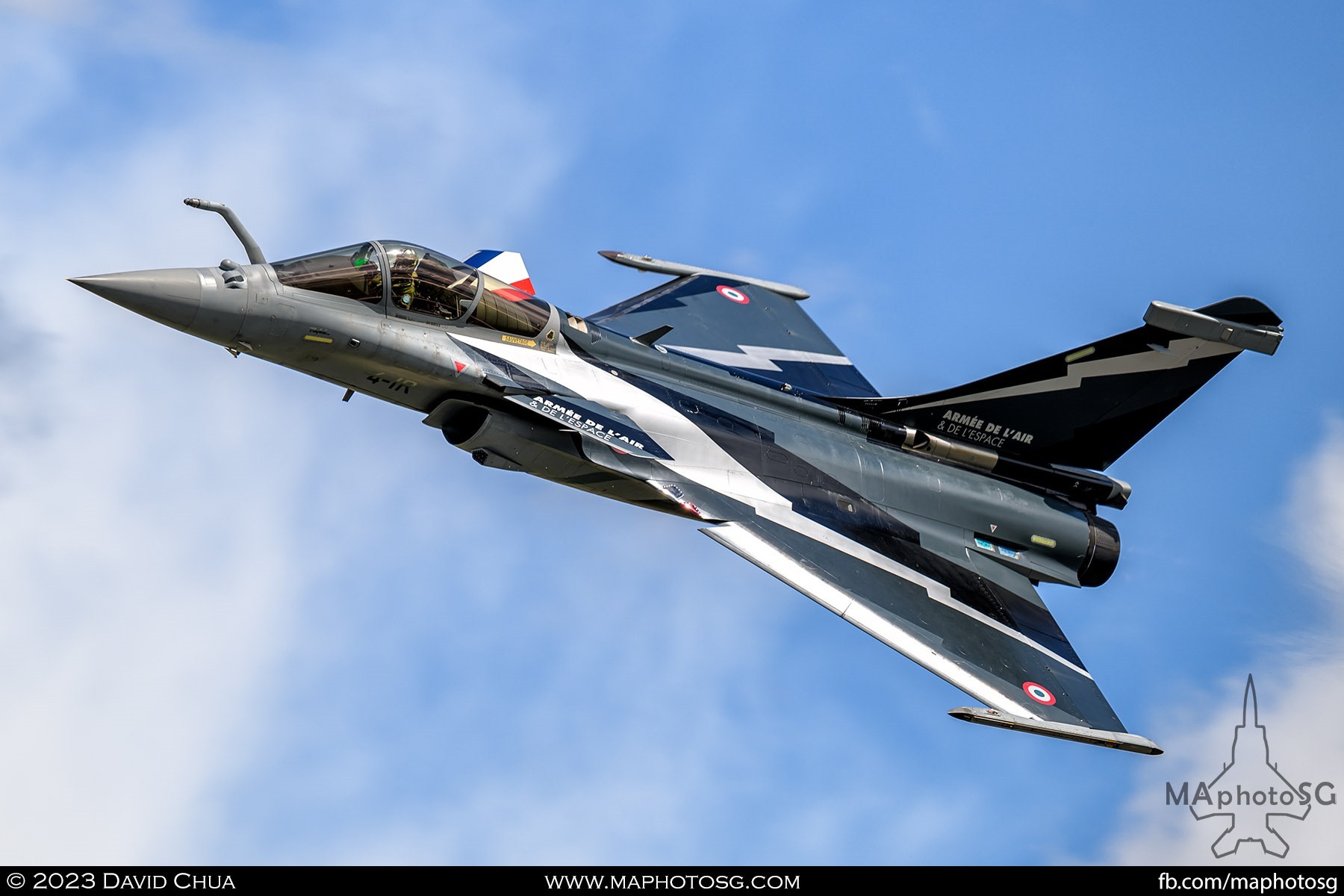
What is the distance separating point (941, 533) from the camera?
62.3ft

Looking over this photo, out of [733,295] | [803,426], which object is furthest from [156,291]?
[733,295]

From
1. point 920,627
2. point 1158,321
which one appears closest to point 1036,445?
point 1158,321

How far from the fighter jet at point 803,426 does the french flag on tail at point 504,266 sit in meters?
0.05

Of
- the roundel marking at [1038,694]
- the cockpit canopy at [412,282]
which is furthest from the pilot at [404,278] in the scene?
the roundel marking at [1038,694]

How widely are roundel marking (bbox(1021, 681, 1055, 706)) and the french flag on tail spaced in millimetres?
7831

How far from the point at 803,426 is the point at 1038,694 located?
467 centimetres

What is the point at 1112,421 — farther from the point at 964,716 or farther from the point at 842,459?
the point at 964,716

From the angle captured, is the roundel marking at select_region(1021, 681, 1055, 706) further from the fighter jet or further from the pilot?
the pilot

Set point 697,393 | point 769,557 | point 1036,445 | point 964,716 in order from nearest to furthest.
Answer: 1. point 964,716
2. point 769,557
3. point 697,393
4. point 1036,445

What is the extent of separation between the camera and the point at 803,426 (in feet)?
62.6

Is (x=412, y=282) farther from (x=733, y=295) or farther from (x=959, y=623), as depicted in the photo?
(x=733, y=295)

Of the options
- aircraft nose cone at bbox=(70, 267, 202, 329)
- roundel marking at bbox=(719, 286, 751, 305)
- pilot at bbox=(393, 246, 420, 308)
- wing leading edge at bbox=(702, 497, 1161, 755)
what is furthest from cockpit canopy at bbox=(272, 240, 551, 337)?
roundel marking at bbox=(719, 286, 751, 305)

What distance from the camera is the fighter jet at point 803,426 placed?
16.1 meters

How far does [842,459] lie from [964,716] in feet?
14.6
